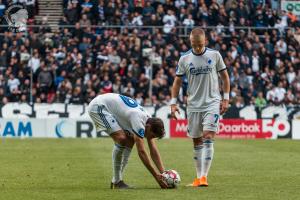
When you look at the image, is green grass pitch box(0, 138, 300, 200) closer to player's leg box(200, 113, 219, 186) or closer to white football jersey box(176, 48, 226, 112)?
player's leg box(200, 113, 219, 186)

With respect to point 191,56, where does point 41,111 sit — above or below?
below

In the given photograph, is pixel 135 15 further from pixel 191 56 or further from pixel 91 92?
pixel 191 56

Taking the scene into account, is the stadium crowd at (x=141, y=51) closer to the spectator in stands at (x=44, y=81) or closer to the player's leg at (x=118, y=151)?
the spectator in stands at (x=44, y=81)

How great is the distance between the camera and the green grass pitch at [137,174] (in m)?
12.6

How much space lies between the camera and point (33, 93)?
123ft

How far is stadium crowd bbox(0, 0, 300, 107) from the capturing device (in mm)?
37656

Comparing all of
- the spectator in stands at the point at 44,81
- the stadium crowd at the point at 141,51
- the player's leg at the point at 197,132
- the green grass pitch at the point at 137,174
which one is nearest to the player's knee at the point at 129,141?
the green grass pitch at the point at 137,174

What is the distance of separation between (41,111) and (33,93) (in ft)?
3.67

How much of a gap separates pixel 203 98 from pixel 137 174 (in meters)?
3.00

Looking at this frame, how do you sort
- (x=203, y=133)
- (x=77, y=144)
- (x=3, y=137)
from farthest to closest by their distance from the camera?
(x=3, y=137) → (x=77, y=144) → (x=203, y=133)

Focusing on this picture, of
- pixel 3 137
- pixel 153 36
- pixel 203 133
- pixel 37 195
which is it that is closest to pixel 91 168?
pixel 203 133

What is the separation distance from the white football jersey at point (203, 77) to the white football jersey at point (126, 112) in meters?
1.25

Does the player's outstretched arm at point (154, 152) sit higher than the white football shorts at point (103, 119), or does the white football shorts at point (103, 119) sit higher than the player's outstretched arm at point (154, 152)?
the white football shorts at point (103, 119)

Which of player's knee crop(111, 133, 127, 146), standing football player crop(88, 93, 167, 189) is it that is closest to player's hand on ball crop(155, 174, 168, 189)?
standing football player crop(88, 93, 167, 189)
